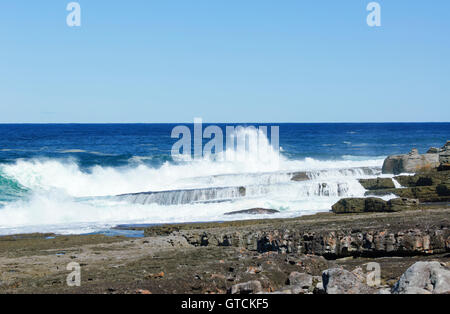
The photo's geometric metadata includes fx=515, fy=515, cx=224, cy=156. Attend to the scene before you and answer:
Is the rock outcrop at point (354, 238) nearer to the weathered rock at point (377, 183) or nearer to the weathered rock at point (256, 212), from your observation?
the weathered rock at point (256, 212)

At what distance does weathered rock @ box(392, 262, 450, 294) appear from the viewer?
7562mm

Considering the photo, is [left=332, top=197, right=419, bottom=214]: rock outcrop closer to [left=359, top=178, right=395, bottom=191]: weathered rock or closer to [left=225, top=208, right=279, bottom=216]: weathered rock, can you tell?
[left=225, top=208, right=279, bottom=216]: weathered rock

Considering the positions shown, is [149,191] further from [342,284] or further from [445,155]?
[342,284]

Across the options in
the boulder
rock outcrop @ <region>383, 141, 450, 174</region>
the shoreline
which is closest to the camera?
the shoreline

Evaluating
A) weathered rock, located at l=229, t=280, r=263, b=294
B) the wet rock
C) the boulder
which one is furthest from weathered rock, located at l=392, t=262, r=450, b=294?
the wet rock

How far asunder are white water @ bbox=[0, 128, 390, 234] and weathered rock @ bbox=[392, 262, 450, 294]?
1399cm

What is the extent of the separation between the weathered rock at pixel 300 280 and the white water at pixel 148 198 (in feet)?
41.4

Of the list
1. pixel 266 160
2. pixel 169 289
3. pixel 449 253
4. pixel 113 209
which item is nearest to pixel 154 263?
pixel 169 289

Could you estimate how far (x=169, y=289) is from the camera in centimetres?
898

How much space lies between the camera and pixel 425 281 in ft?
25.7

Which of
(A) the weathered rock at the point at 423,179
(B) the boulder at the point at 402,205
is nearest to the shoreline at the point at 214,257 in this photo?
(B) the boulder at the point at 402,205

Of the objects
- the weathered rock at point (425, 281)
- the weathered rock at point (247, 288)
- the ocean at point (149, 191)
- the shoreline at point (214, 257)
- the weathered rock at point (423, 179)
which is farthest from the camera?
the weathered rock at point (423, 179)

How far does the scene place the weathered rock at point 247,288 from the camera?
8476 mm
